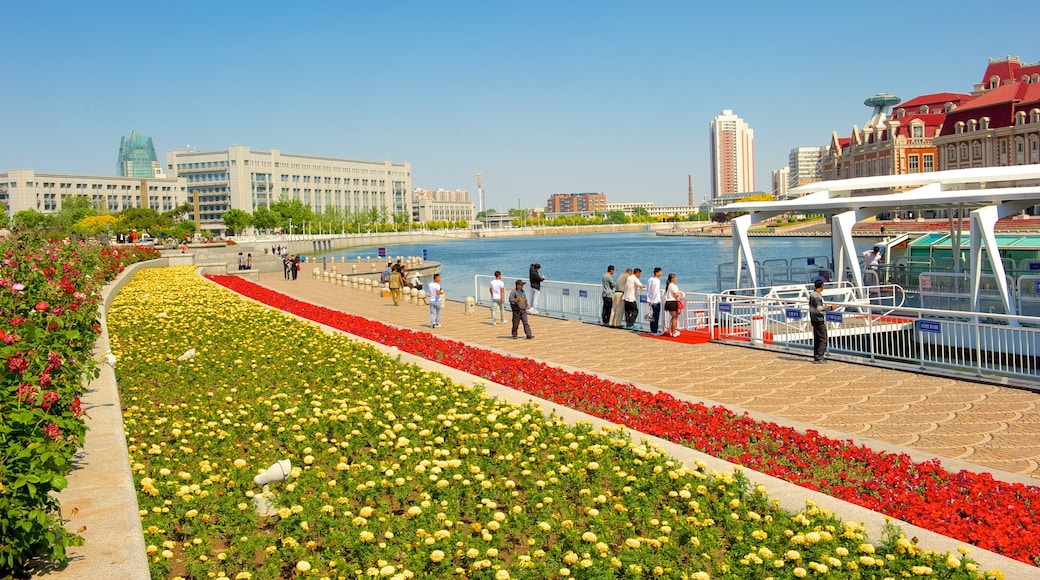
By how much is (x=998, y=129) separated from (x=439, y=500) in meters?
104

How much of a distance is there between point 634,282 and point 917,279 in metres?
8.13

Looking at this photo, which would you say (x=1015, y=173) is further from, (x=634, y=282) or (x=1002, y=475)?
(x=1002, y=475)

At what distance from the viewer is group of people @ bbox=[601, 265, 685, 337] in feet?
66.6

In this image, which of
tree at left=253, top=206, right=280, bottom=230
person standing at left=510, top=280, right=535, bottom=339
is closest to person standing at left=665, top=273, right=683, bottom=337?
person standing at left=510, top=280, right=535, bottom=339

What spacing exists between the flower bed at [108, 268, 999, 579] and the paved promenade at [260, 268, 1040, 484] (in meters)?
3.24

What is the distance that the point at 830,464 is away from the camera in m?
8.99

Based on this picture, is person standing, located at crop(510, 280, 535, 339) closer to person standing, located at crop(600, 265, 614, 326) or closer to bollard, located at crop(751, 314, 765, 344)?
person standing, located at crop(600, 265, 614, 326)

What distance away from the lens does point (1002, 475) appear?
28.5 feet

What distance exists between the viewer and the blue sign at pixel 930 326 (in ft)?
48.2

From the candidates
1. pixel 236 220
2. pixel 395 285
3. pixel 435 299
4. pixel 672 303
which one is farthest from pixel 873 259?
pixel 236 220

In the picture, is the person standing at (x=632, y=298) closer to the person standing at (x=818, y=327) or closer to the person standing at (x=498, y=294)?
the person standing at (x=498, y=294)

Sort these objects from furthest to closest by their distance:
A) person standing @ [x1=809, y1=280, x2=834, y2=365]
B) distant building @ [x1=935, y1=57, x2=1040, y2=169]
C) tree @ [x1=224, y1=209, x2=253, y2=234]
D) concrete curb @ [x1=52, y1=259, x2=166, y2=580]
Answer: tree @ [x1=224, y1=209, x2=253, y2=234], distant building @ [x1=935, y1=57, x2=1040, y2=169], person standing @ [x1=809, y1=280, x2=834, y2=365], concrete curb @ [x1=52, y1=259, x2=166, y2=580]

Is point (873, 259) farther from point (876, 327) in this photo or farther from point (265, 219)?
point (265, 219)

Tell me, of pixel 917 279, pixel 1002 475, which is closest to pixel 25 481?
pixel 1002 475
